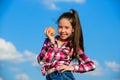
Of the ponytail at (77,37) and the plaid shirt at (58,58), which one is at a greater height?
the ponytail at (77,37)

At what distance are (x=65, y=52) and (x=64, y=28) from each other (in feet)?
0.57

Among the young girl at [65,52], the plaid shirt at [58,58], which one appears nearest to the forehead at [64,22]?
the young girl at [65,52]

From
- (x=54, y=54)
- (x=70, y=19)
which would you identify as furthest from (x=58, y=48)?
(x=70, y=19)

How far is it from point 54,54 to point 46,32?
6.8 inches

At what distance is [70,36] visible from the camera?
2.92 meters

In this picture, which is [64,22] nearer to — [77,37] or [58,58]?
[77,37]

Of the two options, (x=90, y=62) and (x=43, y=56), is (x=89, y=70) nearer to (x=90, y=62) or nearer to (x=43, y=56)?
(x=90, y=62)

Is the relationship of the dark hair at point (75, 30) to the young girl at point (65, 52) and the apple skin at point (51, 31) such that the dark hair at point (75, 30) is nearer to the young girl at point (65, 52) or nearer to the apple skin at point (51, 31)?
the young girl at point (65, 52)

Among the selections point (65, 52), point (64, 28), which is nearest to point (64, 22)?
point (64, 28)

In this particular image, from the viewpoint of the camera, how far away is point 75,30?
290 centimetres

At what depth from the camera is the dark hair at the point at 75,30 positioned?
2842 millimetres

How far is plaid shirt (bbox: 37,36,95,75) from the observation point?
2768mm

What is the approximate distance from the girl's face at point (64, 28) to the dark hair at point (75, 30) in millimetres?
32

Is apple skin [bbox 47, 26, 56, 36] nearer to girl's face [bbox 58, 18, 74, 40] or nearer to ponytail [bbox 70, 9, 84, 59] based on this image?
girl's face [bbox 58, 18, 74, 40]
